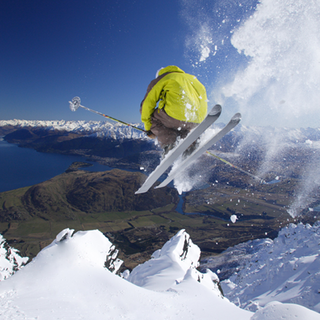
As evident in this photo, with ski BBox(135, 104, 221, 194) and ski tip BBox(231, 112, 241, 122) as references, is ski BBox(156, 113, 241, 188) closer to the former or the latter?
ski tip BBox(231, 112, 241, 122)

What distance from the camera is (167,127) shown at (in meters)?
3.92

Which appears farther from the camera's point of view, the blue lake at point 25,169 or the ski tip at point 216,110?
the blue lake at point 25,169

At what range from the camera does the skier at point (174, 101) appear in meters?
3.26

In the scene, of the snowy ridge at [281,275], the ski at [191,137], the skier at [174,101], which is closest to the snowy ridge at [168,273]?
the snowy ridge at [281,275]

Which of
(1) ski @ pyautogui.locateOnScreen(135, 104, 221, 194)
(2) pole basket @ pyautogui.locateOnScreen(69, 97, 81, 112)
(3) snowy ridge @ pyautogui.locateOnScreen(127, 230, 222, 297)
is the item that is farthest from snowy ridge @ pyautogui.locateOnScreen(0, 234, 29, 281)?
(1) ski @ pyautogui.locateOnScreen(135, 104, 221, 194)

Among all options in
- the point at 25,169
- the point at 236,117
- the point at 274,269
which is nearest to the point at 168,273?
the point at 236,117

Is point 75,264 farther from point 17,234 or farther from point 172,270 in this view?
point 17,234

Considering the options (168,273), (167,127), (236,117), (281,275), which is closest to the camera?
(236,117)

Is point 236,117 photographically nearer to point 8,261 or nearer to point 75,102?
point 75,102

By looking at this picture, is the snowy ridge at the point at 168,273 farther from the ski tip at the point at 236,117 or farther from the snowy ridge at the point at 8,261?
the snowy ridge at the point at 8,261

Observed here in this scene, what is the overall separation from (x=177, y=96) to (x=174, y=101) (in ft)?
0.36

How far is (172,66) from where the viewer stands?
11.6 ft

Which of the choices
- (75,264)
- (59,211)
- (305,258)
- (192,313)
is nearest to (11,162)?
(59,211)

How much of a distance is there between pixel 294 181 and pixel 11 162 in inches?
10388
